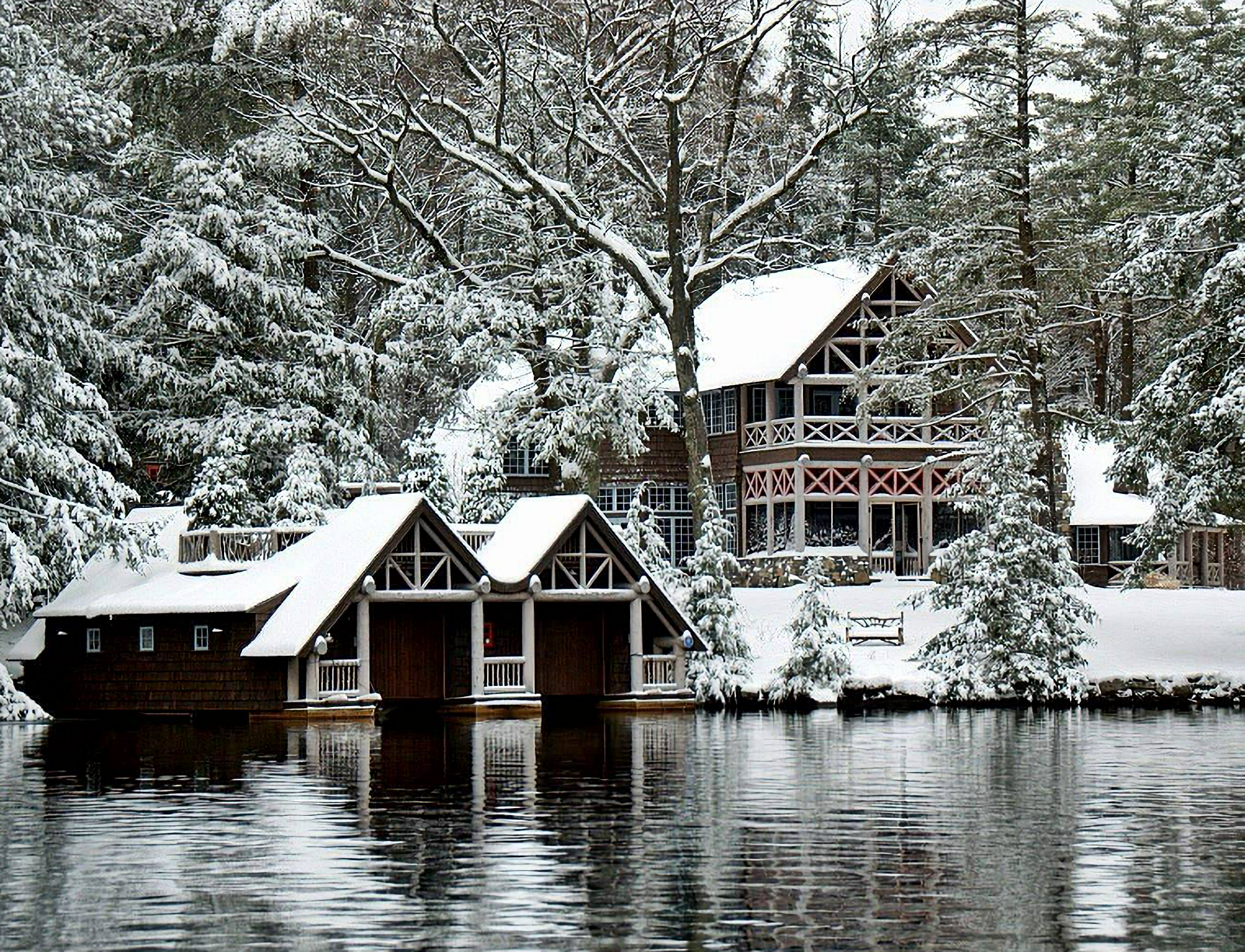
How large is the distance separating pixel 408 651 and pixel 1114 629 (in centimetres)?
1695

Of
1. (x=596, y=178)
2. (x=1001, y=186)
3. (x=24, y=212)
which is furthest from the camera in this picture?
(x=596, y=178)

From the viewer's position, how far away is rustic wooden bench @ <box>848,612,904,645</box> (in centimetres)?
4572

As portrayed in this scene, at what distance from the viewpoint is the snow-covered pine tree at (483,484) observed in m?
47.8

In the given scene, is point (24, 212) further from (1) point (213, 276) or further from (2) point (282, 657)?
(2) point (282, 657)

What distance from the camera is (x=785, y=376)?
57156mm

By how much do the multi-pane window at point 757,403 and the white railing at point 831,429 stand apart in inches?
81.4

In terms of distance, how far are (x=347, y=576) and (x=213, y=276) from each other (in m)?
13.1

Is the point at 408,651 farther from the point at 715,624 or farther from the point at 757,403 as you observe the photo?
the point at 757,403

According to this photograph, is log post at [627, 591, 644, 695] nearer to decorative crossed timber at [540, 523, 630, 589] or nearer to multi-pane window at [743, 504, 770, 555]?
decorative crossed timber at [540, 523, 630, 589]

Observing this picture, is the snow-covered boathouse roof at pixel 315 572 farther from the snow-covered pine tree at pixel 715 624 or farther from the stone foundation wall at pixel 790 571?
the stone foundation wall at pixel 790 571

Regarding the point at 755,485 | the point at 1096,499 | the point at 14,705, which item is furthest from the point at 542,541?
the point at 1096,499

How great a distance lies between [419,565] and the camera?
38.4 m

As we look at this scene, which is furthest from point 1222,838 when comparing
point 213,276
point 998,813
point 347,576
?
point 213,276

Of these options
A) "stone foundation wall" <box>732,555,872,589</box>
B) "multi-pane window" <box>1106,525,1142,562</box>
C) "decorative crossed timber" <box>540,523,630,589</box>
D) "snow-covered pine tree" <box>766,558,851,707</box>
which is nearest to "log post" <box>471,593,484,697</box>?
"decorative crossed timber" <box>540,523,630,589</box>
